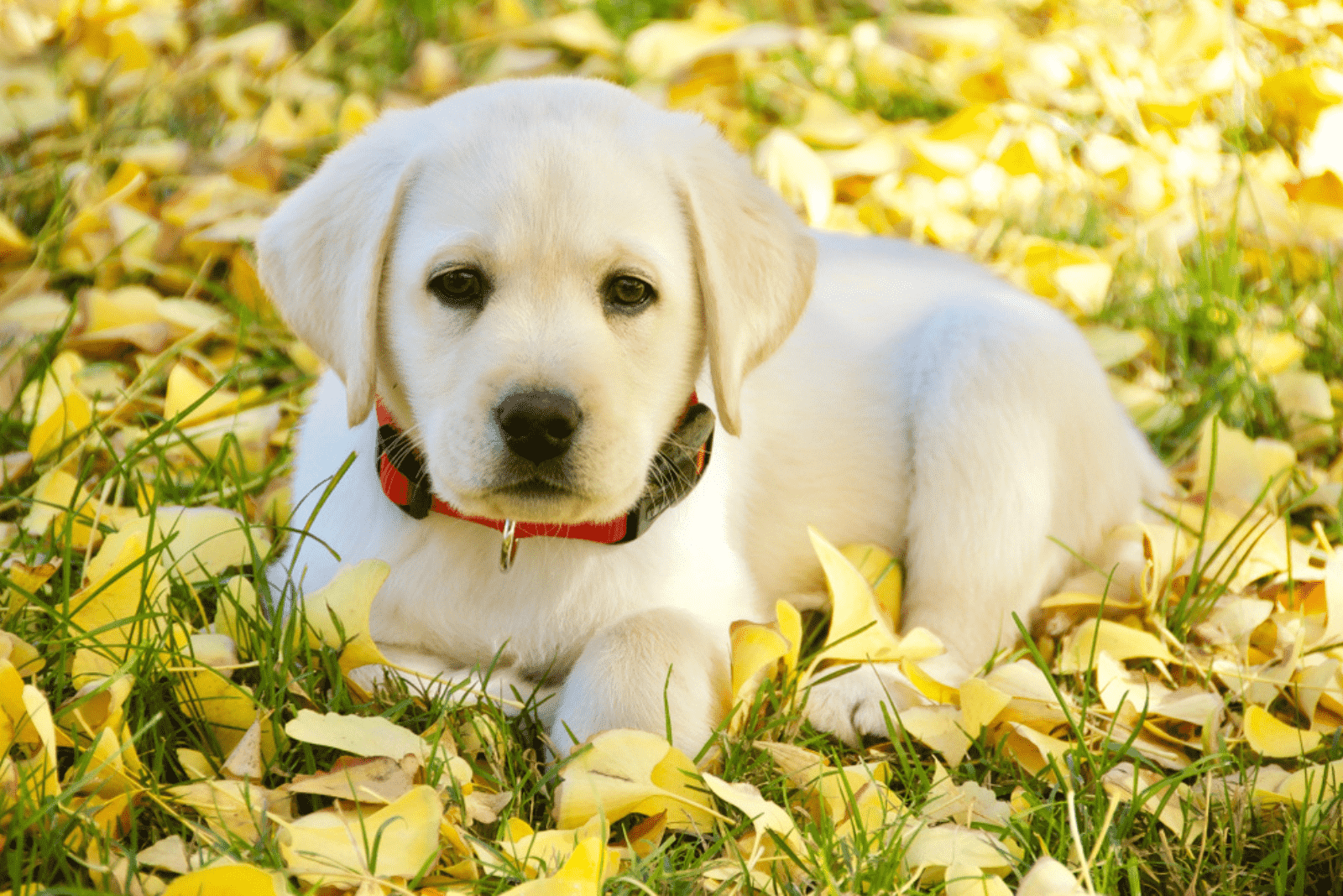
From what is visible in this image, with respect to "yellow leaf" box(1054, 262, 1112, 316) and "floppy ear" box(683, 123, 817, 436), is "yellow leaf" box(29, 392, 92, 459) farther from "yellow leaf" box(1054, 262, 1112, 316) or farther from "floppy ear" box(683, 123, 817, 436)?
"yellow leaf" box(1054, 262, 1112, 316)

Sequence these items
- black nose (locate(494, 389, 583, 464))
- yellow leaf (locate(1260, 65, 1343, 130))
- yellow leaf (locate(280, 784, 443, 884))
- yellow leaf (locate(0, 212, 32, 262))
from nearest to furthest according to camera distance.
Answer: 1. yellow leaf (locate(280, 784, 443, 884))
2. black nose (locate(494, 389, 583, 464))
3. yellow leaf (locate(0, 212, 32, 262))
4. yellow leaf (locate(1260, 65, 1343, 130))

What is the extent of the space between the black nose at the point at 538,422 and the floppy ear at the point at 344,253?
32 centimetres

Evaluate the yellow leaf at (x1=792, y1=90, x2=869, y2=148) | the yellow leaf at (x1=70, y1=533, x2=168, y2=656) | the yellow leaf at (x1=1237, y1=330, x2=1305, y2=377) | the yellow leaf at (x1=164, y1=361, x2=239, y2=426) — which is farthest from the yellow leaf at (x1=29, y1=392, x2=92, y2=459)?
the yellow leaf at (x1=1237, y1=330, x2=1305, y2=377)

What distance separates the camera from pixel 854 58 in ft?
16.4

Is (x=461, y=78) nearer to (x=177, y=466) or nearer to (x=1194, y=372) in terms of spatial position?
(x=177, y=466)

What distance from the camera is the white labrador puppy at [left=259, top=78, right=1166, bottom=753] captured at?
2.02 meters

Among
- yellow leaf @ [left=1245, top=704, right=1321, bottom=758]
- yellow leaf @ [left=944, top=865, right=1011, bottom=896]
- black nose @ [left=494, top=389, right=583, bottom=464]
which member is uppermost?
black nose @ [left=494, top=389, right=583, bottom=464]

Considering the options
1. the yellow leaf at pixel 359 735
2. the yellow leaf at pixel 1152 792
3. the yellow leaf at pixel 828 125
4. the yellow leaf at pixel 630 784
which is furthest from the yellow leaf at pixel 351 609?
the yellow leaf at pixel 828 125

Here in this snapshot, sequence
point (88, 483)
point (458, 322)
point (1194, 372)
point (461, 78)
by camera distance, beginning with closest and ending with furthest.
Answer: point (458, 322) < point (88, 483) < point (1194, 372) < point (461, 78)

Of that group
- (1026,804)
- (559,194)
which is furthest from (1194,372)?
(559,194)

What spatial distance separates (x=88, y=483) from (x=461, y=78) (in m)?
2.54

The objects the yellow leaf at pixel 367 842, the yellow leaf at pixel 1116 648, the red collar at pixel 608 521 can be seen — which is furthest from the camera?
the yellow leaf at pixel 1116 648

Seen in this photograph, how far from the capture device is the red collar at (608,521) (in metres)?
2.22

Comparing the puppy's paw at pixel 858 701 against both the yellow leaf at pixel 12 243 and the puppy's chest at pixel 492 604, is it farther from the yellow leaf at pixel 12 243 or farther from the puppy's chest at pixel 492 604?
the yellow leaf at pixel 12 243
